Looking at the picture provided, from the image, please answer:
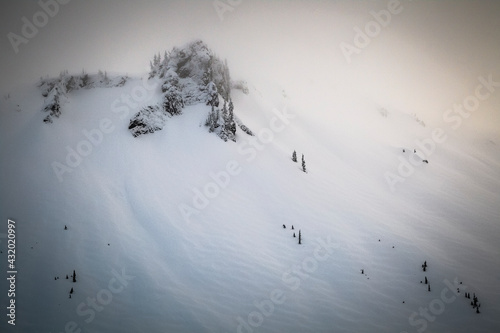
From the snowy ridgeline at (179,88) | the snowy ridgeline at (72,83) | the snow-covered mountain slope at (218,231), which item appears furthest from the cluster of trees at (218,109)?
the snowy ridgeline at (72,83)

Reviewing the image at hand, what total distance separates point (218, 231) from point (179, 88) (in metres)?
18.6

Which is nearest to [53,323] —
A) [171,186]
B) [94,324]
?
[94,324]

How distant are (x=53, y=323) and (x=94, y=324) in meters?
1.55

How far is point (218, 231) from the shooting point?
1603cm

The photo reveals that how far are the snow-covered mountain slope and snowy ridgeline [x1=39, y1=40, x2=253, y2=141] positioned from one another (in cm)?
94

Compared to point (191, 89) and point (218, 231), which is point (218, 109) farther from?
point (218, 231)

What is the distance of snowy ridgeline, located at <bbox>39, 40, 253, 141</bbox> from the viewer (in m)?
23.9

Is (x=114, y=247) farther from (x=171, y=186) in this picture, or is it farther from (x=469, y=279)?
(x=469, y=279)

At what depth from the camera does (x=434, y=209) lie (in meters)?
23.1

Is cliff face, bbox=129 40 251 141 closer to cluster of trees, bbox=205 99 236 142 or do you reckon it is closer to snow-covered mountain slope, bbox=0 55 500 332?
cluster of trees, bbox=205 99 236 142

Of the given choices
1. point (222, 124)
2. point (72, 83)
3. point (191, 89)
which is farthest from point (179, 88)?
point (72, 83)

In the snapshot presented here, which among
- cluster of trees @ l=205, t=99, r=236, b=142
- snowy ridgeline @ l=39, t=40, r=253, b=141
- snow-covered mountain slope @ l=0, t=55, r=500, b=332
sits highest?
snowy ridgeline @ l=39, t=40, r=253, b=141

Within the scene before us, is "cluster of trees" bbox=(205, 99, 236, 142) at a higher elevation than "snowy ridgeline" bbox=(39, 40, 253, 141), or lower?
lower

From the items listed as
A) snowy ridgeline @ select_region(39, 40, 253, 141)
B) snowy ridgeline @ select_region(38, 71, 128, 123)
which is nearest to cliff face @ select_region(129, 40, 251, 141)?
snowy ridgeline @ select_region(39, 40, 253, 141)
